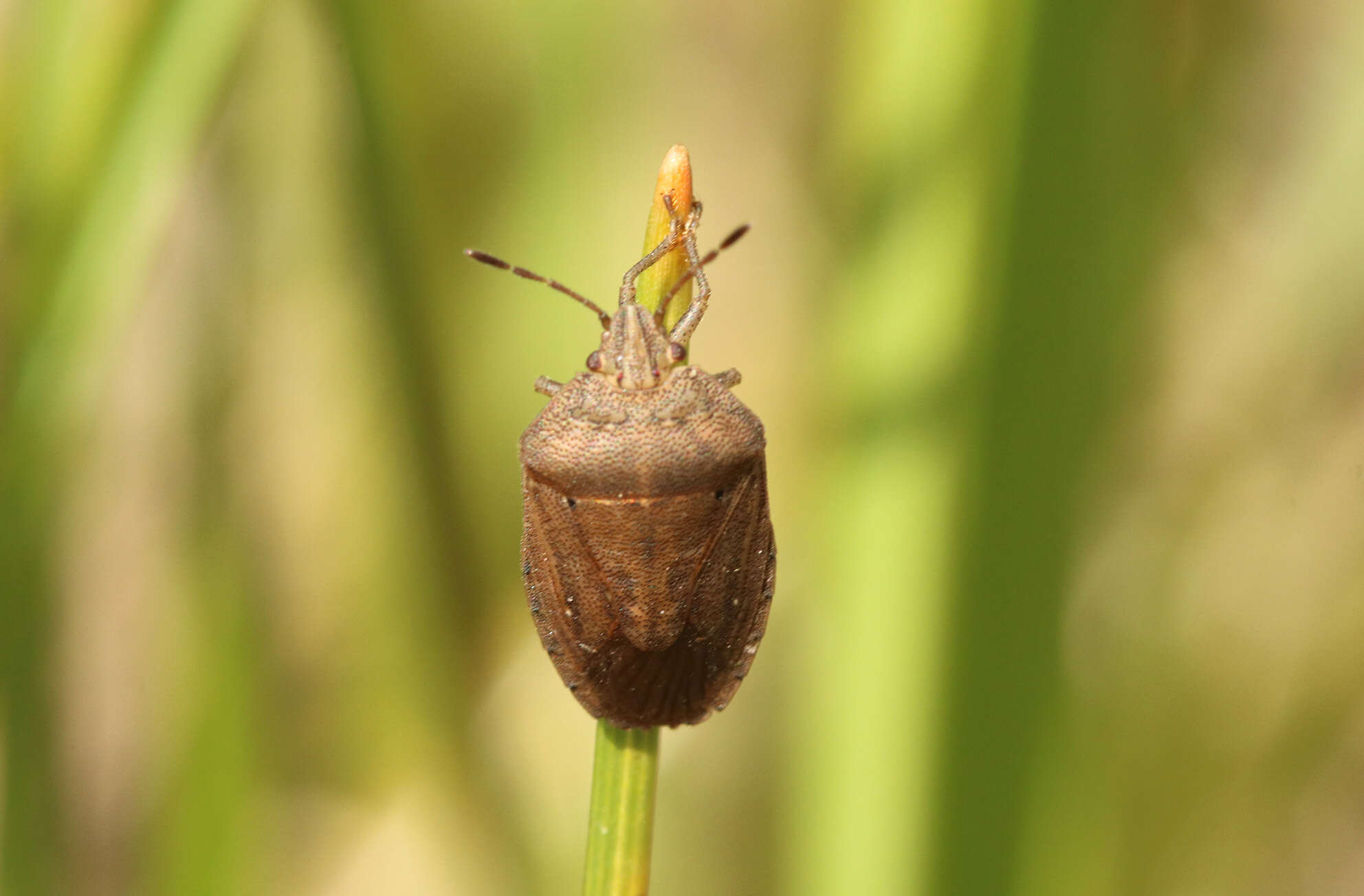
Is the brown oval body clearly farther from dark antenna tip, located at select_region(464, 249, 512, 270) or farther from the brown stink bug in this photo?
dark antenna tip, located at select_region(464, 249, 512, 270)

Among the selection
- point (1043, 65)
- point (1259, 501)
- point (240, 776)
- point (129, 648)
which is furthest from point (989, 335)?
point (129, 648)

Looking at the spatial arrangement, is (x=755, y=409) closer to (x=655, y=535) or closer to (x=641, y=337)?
(x=641, y=337)

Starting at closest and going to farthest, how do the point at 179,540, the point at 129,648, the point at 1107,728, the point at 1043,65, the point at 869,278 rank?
the point at 1043,65 → the point at 869,278 → the point at 1107,728 → the point at 179,540 → the point at 129,648

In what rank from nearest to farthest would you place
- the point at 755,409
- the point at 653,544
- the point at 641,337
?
1. the point at 653,544
2. the point at 641,337
3. the point at 755,409

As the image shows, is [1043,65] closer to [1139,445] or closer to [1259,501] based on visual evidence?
[1139,445]

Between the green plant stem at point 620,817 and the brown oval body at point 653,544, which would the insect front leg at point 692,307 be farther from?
the green plant stem at point 620,817

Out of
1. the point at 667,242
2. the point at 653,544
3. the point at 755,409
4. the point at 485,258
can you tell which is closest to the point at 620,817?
the point at 653,544
